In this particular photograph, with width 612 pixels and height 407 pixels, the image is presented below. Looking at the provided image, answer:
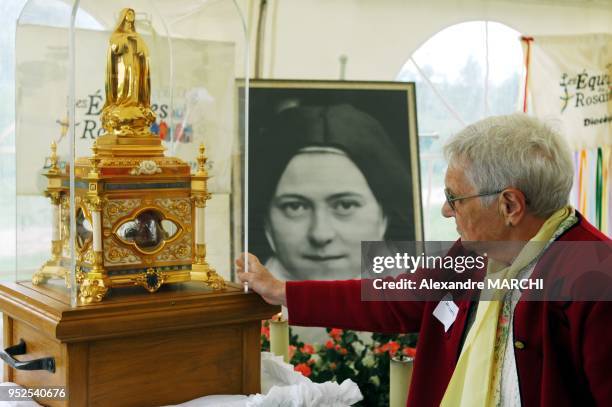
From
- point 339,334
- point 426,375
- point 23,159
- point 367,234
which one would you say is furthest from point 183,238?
point 367,234

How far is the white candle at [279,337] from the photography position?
2559mm

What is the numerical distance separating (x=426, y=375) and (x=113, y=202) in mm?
1007

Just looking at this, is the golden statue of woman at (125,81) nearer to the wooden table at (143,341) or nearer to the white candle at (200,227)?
the white candle at (200,227)

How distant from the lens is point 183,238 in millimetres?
2154

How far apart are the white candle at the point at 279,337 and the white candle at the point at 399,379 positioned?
1.30 ft

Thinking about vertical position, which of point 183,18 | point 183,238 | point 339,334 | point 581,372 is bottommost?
point 339,334

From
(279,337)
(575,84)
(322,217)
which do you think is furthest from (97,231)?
(575,84)

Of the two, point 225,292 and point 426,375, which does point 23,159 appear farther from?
point 426,375

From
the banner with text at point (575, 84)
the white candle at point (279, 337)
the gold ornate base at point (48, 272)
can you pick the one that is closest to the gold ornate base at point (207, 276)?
the gold ornate base at point (48, 272)

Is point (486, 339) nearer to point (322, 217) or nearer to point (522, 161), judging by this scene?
point (522, 161)

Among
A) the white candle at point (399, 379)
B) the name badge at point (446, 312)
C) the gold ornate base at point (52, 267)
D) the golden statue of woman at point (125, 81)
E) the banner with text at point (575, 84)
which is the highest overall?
the banner with text at point (575, 84)

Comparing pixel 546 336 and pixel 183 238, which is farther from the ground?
pixel 183 238

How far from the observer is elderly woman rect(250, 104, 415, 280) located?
4.63m

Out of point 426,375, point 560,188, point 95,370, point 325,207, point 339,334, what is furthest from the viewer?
point 325,207
